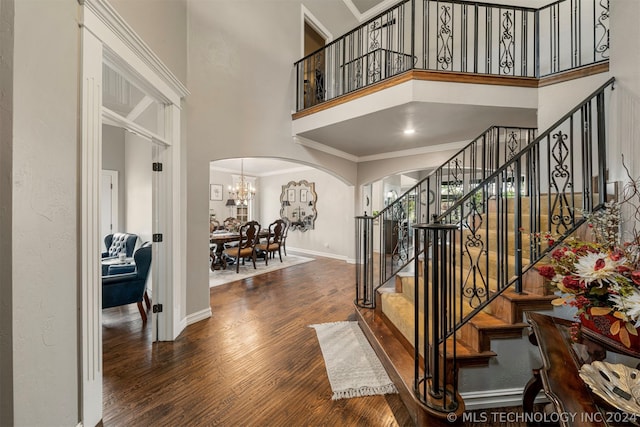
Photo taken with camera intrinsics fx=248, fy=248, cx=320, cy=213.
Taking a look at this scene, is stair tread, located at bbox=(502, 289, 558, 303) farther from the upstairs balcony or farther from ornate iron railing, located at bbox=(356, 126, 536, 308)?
the upstairs balcony

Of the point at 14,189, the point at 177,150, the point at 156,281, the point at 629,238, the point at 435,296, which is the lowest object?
the point at 156,281

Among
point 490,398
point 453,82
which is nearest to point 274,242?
point 453,82

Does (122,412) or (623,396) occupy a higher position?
(623,396)

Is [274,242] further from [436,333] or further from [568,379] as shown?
[568,379]

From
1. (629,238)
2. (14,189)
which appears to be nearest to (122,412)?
(14,189)

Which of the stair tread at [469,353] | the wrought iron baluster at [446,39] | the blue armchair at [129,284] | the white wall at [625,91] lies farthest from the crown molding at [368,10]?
the stair tread at [469,353]

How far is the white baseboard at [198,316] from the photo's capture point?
2857 mm

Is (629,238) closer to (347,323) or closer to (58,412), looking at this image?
(347,323)

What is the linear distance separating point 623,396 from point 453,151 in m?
4.52

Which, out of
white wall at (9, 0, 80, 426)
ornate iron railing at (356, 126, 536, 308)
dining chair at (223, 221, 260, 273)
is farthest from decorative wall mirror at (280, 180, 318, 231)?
white wall at (9, 0, 80, 426)

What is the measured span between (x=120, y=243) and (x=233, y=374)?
11.5 feet

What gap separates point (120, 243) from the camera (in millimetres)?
4168

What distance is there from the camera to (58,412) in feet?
4.27

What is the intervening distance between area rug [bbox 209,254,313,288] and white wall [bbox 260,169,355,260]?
82 centimetres
